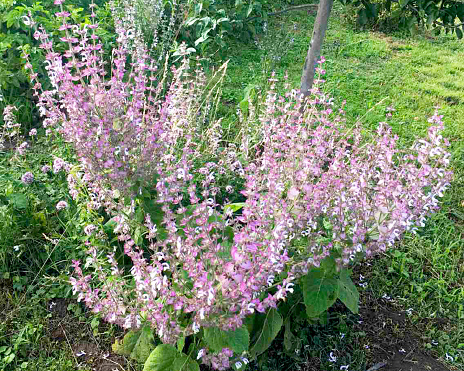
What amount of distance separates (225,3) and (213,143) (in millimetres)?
3770

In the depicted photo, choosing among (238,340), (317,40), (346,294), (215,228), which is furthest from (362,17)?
(238,340)

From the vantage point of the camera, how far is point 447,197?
3979 millimetres

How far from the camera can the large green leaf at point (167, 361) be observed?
2010 millimetres

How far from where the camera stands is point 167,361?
79.7 inches

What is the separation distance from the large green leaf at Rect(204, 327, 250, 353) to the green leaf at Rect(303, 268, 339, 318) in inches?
17.4

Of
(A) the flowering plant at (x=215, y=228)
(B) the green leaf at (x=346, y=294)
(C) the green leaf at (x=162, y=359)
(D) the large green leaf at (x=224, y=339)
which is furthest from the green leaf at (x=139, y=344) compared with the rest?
(B) the green leaf at (x=346, y=294)

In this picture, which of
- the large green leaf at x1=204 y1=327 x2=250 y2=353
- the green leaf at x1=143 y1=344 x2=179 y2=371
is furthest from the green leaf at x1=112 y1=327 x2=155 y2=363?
the large green leaf at x1=204 y1=327 x2=250 y2=353

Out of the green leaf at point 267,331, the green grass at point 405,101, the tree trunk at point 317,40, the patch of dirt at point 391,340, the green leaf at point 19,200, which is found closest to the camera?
the green leaf at point 267,331

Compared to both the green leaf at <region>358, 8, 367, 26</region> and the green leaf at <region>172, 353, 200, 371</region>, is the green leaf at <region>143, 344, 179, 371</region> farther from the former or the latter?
the green leaf at <region>358, 8, 367, 26</region>

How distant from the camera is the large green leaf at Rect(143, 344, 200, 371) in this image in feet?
6.59

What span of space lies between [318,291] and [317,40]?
224 centimetres

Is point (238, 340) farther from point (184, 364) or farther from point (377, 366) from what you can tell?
point (377, 366)

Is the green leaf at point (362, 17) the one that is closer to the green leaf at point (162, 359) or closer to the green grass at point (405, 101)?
the green grass at point (405, 101)

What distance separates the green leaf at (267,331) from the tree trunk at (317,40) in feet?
7.34
